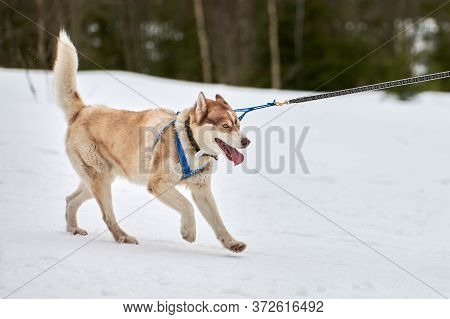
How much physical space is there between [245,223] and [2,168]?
3372 millimetres

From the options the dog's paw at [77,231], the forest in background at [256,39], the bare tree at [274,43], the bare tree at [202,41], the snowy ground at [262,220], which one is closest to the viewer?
the snowy ground at [262,220]

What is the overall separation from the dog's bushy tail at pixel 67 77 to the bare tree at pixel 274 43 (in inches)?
599

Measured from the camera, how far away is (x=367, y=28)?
24344mm

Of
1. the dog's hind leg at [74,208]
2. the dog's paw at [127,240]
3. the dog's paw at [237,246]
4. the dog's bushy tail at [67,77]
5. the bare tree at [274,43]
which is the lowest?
the dog's paw at [237,246]

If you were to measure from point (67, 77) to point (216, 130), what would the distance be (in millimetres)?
1554

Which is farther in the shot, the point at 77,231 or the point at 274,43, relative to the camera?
the point at 274,43

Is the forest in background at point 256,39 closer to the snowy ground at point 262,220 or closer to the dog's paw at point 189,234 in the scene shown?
the snowy ground at point 262,220

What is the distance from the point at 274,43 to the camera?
20000 millimetres

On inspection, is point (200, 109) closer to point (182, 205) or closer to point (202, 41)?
point (182, 205)

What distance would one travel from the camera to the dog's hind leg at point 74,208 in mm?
4953

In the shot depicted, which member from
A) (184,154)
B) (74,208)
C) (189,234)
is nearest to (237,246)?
(189,234)

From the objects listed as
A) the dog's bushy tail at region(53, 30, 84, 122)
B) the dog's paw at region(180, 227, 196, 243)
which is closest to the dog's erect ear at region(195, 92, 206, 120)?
the dog's paw at region(180, 227, 196, 243)

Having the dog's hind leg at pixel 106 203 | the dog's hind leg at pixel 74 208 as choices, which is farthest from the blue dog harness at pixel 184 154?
the dog's hind leg at pixel 74 208

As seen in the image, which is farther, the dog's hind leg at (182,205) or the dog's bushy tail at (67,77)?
the dog's bushy tail at (67,77)
